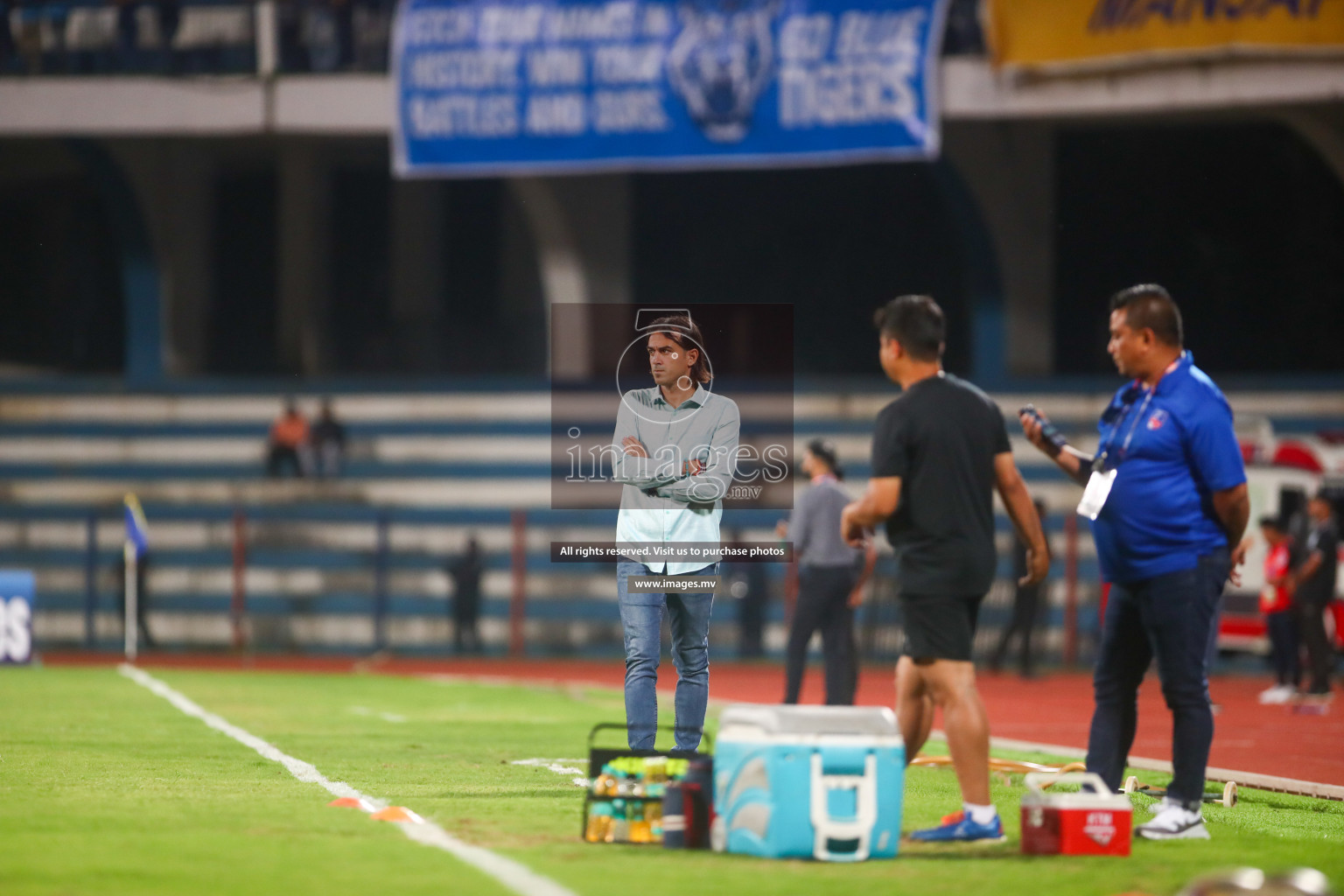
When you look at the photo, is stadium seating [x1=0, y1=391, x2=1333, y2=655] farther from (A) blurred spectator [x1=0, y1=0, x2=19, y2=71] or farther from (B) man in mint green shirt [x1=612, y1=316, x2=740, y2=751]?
(B) man in mint green shirt [x1=612, y1=316, x2=740, y2=751]

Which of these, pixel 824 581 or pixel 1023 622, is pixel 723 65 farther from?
pixel 824 581

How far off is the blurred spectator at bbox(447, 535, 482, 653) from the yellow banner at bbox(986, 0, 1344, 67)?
9.97m

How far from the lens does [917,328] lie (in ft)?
25.1

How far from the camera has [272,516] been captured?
2858 centimetres

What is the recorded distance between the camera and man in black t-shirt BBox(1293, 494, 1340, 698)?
61.8 feet

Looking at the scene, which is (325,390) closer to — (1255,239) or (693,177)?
(693,177)

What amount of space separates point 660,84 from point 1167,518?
19281 mm

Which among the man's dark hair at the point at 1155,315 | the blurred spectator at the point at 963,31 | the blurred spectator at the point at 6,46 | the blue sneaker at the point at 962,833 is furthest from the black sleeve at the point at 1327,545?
the blurred spectator at the point at 6,46

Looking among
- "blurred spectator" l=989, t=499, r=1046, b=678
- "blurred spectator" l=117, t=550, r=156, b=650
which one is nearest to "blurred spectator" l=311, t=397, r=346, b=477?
"blurred spectator" l=117, t=550, r=156, b=650

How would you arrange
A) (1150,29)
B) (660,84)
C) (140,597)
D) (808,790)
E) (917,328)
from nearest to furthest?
1. (808,790)
2. (917,328)
3. (1150,29)
4. (660,84)
5. (140,597)

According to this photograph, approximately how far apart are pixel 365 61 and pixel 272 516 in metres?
6.80

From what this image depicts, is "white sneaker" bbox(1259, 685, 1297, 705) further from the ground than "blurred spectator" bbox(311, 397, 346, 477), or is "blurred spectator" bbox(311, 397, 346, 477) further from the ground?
"blurred spectator" bbox(311, 397, 346, 477)

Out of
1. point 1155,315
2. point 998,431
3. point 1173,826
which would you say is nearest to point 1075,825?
point 1173,826

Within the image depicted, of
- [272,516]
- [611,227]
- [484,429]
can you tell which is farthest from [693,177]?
[272,516]
